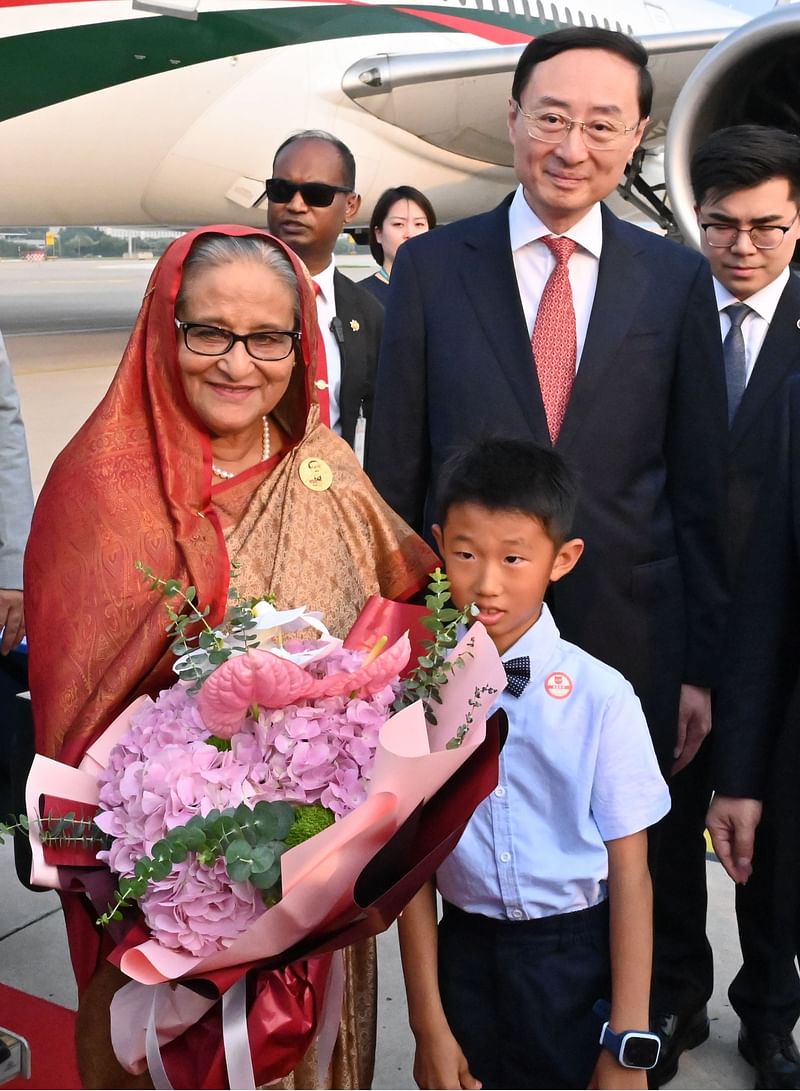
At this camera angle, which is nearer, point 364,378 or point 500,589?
point 500,589

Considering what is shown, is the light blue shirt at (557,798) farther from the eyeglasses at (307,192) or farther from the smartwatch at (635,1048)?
the eyeglasses at (307,192)

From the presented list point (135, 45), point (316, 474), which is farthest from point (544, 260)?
point (135, 45)

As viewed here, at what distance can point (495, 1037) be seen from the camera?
1714mm

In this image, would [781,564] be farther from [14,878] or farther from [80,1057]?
[14,878]

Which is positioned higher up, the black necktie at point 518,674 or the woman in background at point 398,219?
the woman in background at point 398,219

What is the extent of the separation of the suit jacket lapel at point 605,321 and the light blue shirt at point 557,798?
1.63ft

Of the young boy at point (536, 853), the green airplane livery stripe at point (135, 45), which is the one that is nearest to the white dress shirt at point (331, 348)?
the young boy at point (536, 853)

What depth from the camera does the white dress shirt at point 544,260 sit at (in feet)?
6.91

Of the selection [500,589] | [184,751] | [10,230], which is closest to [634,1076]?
[500,589]

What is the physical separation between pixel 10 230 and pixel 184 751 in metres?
10.8

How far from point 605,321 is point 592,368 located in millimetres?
85

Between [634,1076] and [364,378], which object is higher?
[364,378]

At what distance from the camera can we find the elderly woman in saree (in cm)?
156

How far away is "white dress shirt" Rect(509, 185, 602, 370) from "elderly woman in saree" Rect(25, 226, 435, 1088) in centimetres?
53
